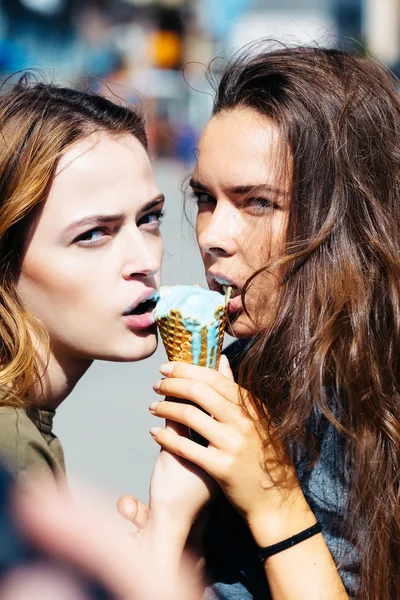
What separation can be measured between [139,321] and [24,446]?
55cm

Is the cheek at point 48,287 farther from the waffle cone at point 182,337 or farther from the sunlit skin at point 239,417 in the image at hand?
the sunlit skin at point 239,417

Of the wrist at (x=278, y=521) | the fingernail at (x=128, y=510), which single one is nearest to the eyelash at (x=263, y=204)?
the wrist at (x=278, y=521)

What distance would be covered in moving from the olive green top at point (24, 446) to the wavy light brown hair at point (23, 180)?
9 cm

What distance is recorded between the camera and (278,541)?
6.28ft

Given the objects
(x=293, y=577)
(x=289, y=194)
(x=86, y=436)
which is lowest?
(x=86, y=436)

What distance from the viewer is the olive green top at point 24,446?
188 centimetres

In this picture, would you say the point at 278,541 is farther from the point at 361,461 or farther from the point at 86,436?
the point at 86,436

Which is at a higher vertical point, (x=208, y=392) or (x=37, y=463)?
(x=208, y=392)

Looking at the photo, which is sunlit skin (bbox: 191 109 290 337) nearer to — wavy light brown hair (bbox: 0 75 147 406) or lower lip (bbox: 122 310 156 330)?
lower lip (bbox: 122 310 156 330)

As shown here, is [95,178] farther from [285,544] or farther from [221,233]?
[285,544]

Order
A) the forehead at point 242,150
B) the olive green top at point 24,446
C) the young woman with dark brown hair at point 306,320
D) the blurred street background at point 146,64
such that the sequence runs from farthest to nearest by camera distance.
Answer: the blurred street background at point 146,64
the forehead at point 242,150
the young woman with dark brown hair at point 306,320
the olive green top at point 24,446

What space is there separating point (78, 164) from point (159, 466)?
0.95 metres

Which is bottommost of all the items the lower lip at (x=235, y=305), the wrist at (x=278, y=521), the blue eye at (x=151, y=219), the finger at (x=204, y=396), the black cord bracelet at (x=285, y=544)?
the black cord bracelet at (x=285, y=544)

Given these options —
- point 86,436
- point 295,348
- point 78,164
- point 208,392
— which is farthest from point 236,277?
point 86,436
